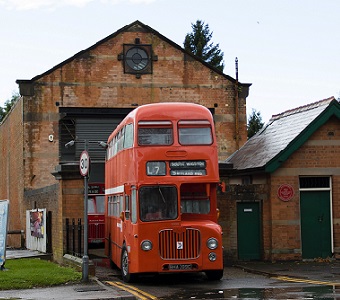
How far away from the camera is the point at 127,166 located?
18.8m

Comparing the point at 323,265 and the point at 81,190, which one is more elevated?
the point at 81,190

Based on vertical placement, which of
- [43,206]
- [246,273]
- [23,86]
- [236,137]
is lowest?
[246,273]

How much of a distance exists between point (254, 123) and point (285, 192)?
42.0 m

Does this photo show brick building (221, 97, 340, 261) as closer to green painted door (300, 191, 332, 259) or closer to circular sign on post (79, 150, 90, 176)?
green painted door (300, 191, 332, 259)

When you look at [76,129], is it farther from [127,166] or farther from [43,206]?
[127,166]

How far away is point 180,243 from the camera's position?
17609 millimetres

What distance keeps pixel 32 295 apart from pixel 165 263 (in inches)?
134

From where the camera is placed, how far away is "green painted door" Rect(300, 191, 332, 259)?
24531 millimetres

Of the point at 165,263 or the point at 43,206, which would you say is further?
the point at 43,206

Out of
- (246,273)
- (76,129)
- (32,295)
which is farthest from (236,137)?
(32,295)

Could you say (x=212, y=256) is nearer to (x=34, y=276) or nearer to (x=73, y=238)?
(x=34, y=276)

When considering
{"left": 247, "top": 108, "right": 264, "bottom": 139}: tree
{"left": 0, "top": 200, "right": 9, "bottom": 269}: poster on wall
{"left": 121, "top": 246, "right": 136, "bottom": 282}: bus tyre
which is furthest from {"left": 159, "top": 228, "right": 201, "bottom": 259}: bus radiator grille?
{"left": 247, "top": 108, "right": 264, "bottom": 139}: tree

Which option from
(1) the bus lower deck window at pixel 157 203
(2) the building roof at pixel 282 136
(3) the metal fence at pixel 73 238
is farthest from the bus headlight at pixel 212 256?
(2) the building roof at pixel 282 136

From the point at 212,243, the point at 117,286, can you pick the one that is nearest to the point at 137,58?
the point at 212,243
